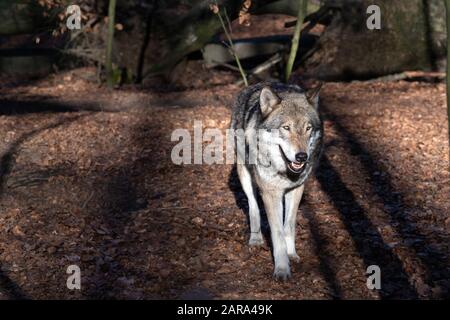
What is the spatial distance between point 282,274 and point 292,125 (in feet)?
4.54

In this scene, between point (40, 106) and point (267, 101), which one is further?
point (40, 106)

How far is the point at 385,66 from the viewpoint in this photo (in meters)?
15.3

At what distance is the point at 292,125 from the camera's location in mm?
6723

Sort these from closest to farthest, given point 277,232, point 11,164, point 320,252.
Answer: point 277,232 → point 320,252 → point 11,164

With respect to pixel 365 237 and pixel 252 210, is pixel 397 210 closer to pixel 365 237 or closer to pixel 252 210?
pixel 365 237

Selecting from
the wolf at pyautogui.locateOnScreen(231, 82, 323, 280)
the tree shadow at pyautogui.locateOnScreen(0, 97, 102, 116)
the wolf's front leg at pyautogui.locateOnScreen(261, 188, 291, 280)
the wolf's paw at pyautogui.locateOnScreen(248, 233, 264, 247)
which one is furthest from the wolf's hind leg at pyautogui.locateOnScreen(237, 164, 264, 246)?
the tree shadow at pyautogui.locateOnScreen(0, 97, 102, 116)

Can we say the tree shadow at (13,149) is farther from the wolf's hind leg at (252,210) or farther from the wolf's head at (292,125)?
the wolf's head at (292,125)

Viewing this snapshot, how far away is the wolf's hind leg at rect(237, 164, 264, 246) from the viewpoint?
771 centimetres

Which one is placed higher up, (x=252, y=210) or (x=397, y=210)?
(x=252, y=210)

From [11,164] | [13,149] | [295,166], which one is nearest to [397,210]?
[295,166]

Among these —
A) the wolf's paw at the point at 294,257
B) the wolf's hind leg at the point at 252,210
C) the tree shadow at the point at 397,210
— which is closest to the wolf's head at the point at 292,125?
the wolf's paw at the point at 294,257


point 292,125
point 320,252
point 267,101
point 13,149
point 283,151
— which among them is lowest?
point 320,252

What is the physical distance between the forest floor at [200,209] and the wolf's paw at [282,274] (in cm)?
7
